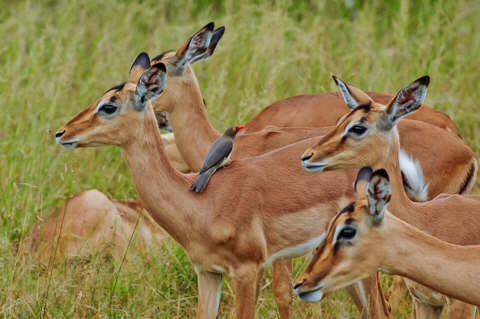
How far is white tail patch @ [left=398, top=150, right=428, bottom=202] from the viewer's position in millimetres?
4922

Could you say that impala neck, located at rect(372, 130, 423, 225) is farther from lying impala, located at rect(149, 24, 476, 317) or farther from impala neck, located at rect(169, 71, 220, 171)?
impala neck, located at rect(169, 71, 220, 171)

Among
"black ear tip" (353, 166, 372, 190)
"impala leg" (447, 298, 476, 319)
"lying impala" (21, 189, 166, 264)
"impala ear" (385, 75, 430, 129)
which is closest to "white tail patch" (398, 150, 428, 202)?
"impala ear" (385, 75, 430, 129)

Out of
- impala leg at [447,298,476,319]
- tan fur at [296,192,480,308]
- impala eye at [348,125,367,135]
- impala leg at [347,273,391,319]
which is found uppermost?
impala eye at [348,125,367,135]

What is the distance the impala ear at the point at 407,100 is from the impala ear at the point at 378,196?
85cm

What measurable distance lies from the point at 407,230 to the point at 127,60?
5328 mm

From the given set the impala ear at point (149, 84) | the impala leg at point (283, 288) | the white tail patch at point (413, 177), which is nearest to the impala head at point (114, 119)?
the impala ear at point (149, 84)

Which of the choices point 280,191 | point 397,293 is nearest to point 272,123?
point 397,293

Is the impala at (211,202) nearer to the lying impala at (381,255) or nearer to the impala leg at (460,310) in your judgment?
the impala leg at (460,310)

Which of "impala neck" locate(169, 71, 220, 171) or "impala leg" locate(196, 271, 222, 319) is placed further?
"impala neck" locate(169, 71, 220, 171)

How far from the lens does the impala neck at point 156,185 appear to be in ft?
13.8

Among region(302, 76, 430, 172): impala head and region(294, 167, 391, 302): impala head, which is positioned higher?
region(302, 76, 430, 172): impala head

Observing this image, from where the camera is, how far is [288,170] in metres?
4.39

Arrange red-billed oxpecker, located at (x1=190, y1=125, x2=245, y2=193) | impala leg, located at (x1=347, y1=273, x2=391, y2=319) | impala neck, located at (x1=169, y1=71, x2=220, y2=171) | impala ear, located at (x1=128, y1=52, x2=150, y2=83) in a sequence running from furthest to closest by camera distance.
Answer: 1. impala neck, located at (x1=169, y1=71, x2=220, y2=171)
2. impala ear, located at (x1=128, y1=52, x2=150, y2=83)
3. impala leg, located at (x1=347, y1=273, x2=391, y2=319)
4. red-billed oxpecker, located at (x1=190, y1=125, x2=245, y2=193)

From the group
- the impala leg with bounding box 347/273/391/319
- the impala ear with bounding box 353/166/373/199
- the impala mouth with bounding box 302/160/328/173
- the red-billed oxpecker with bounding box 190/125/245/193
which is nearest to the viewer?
the impala ear with bounding box 353/166/373/199
